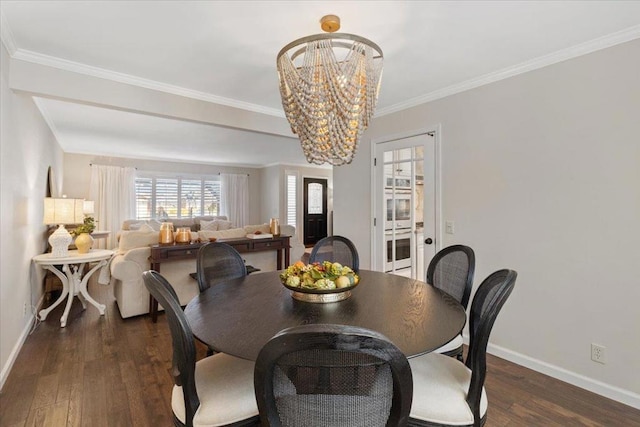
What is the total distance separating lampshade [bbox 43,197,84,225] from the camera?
3.39 m

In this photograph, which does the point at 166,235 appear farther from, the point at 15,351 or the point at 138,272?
the point at 15,351

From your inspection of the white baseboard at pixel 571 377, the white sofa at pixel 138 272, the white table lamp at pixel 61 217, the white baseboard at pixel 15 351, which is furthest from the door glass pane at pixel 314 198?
the white baseboard at pixel 571 377

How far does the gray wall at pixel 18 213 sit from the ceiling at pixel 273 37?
0.52m

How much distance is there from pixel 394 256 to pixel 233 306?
2.36 m

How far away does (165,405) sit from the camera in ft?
6.64

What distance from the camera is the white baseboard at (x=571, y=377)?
2074 millimetres

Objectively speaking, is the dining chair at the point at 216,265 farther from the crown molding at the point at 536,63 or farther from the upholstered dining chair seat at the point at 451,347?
the crown molding at the point at 536,63

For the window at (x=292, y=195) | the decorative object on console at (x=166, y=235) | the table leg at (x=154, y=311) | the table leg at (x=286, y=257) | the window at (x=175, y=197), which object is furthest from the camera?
the window at (x=292, y=195)

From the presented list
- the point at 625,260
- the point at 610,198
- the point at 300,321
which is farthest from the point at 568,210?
the point at 300,321

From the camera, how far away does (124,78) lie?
2695 mm

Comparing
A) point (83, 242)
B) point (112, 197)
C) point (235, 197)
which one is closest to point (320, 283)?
point (83, 242)

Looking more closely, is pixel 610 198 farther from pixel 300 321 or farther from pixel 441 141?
pixel 300 321

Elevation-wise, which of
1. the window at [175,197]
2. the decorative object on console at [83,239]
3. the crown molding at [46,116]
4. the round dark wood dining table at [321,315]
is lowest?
the round dark wood dining table at [321,315]

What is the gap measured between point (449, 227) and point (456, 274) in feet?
3.83
